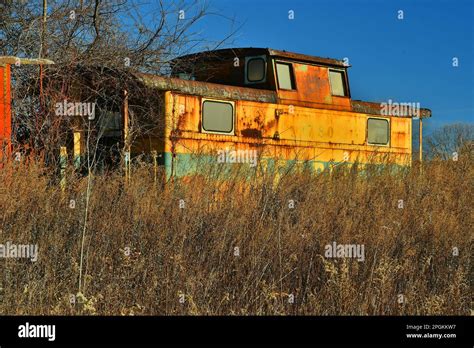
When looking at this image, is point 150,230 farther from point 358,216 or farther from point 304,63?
point 304,63

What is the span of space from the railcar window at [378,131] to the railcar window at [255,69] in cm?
254

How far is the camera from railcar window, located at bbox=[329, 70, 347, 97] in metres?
12.1

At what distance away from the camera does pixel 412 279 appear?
5.70 meters

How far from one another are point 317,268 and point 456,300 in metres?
1.23

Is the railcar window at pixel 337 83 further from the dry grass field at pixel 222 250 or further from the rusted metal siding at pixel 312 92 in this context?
the dry grass field at pixel 222 250

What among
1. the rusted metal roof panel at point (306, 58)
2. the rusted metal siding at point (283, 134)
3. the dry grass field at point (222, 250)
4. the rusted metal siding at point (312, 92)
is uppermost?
the rusted metal roof panel at point (306, 58)

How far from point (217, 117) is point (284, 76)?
1.99 metres

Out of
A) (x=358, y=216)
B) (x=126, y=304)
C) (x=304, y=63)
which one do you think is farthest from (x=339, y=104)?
(x=126, y=304)

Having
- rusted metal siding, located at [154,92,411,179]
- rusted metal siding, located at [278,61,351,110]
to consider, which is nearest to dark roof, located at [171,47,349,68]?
rusted metal siding, located at [278,61,351,110]

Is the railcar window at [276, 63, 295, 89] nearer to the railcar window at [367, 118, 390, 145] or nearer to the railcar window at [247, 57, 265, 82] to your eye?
the railcar window at [247, 57, 265, 82]

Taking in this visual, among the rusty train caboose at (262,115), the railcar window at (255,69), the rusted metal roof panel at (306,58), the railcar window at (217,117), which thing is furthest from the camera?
the railcar window at (255,69)

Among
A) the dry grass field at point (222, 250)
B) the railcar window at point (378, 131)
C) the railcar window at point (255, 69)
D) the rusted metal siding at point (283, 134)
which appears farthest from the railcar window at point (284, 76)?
the dry grass field at point (222, 250)

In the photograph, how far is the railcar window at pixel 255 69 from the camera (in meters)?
11.2

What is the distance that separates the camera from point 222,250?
5.71m
